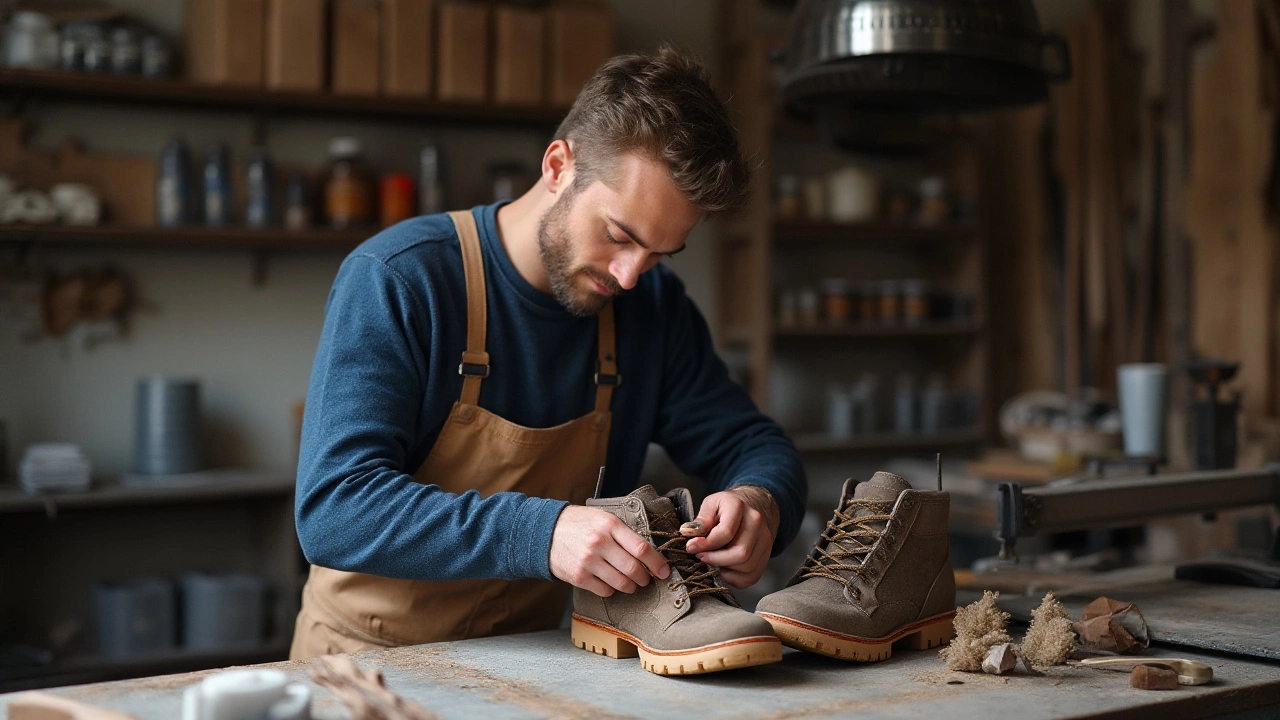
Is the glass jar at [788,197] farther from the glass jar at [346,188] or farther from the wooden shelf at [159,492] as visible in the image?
the wooden shelf at [159,492]

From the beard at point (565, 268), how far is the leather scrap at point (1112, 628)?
0.82m

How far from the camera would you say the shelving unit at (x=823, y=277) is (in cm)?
434

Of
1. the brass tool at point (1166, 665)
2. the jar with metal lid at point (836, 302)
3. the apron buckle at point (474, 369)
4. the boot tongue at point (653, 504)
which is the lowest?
the brass tool at point (1166, 665)

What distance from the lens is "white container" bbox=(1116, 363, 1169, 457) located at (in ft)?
8.02

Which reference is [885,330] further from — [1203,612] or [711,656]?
[711,656]

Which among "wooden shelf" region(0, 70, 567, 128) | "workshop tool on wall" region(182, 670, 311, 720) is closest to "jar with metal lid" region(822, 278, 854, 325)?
"wooden shelf" region(0, 70, 567, 128)

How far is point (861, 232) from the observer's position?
185 inches

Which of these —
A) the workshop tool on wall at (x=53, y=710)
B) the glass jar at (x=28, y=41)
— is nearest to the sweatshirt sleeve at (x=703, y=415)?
the workshop tool on wall at (x=53, y=710)

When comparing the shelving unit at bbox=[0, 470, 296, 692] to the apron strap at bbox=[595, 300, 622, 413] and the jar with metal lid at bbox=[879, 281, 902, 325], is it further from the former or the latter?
the jar with metal lid at bbox=[879, 281, 902, 325]

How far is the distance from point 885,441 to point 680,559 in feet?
10.9

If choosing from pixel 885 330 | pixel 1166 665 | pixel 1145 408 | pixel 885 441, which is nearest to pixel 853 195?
pixel 885 330

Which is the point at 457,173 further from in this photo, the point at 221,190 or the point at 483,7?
the point at 221,190

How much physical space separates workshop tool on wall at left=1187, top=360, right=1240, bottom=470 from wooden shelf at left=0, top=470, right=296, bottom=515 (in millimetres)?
2521

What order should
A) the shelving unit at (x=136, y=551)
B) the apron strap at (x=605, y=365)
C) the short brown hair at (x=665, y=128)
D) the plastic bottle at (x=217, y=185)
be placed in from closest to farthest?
the short brown hair at (x=665, y=128) → the apron strap at (x=605, y=365) → the shelving unit at (x=136, y=551) → the plastic bottle at (x=217, y=185)
